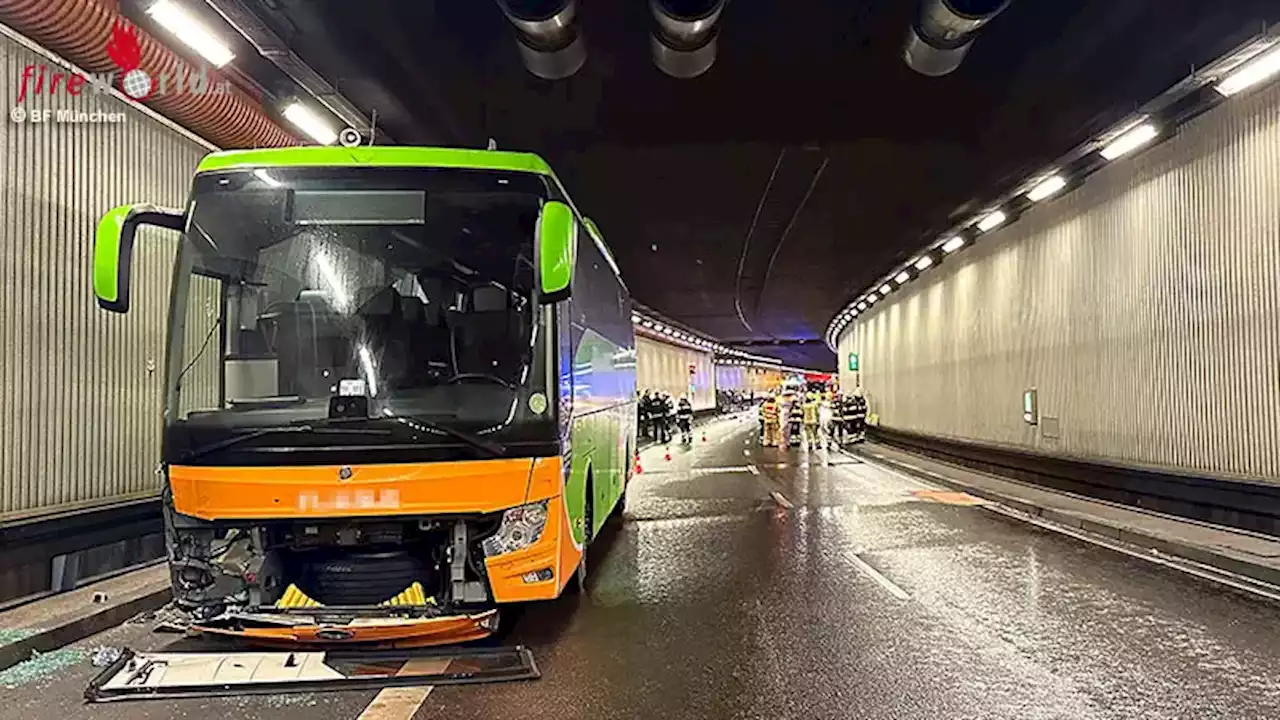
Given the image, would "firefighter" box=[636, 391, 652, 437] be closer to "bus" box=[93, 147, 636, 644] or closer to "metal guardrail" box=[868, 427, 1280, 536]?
"metal guardrail" box=[868, 427, 1280, 536]

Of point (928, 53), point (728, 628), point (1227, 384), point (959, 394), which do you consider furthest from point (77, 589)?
point (959, 394)

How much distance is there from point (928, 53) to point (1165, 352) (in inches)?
272

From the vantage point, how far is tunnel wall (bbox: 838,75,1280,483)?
447 inches

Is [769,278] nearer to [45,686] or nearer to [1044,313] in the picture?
[1044,313]

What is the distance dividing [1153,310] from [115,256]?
1290 centimetres

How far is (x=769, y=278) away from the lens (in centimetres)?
3019

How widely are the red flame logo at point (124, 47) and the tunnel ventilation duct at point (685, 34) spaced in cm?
400

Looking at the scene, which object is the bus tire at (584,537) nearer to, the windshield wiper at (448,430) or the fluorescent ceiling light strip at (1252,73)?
the windshield wiper at (448,430)

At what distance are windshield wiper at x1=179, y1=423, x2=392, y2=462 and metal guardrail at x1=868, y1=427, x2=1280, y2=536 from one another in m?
9.86

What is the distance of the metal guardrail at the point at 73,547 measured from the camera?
7.96m

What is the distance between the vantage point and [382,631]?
6.45 m

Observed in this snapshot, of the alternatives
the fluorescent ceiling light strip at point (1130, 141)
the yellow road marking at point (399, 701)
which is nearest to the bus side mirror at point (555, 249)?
the yellow road marking at point (399, 701)

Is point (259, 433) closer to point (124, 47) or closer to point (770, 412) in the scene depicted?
point (124, 47)

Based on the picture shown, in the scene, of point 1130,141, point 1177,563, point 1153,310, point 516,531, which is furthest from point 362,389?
point 1153,310
